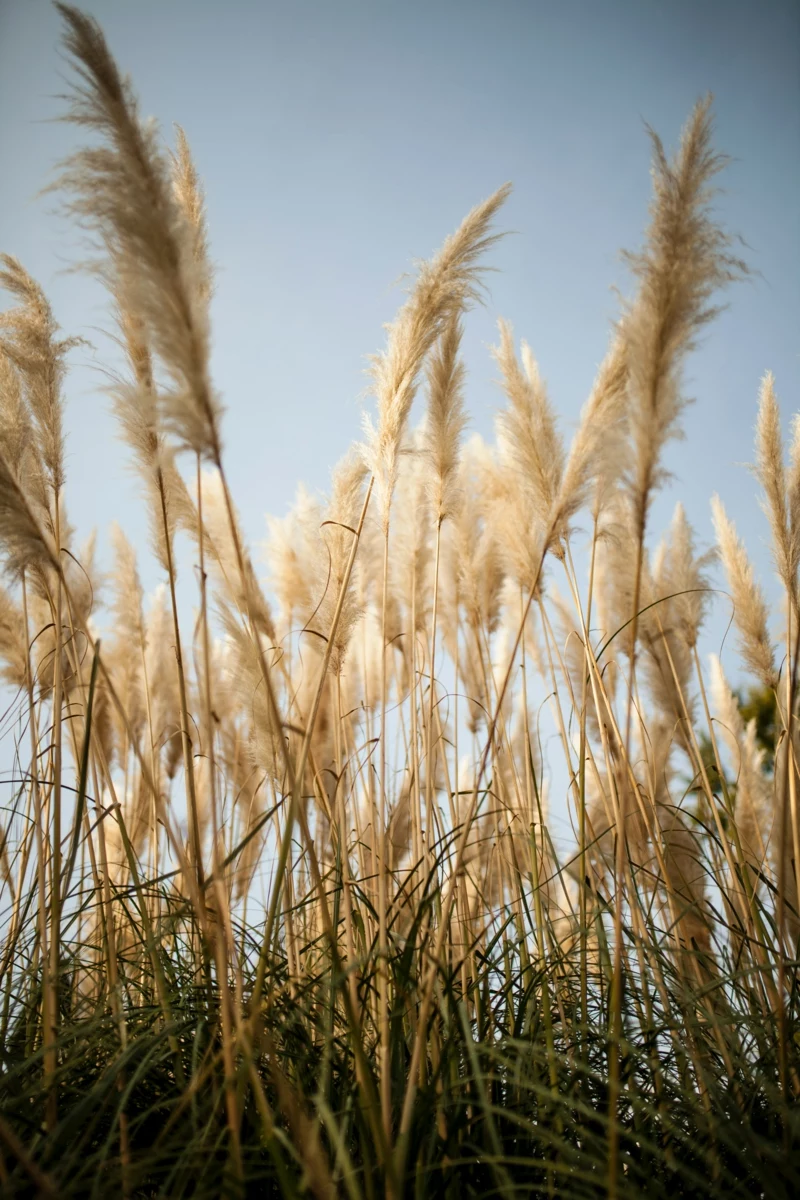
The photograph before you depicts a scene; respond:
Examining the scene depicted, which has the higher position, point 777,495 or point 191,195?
point 191,195

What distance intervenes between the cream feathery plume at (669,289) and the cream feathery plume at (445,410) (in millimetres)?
923

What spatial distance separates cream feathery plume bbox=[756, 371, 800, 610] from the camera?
197 cm

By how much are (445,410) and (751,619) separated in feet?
4.86

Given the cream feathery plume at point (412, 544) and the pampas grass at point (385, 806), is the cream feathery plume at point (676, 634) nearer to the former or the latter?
the pampas grass at point (385, 806)

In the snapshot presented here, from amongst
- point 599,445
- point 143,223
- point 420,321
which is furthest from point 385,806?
point 143,223

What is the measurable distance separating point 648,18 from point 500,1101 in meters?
8.14

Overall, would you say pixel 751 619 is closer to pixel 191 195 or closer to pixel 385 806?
pixel 385 806

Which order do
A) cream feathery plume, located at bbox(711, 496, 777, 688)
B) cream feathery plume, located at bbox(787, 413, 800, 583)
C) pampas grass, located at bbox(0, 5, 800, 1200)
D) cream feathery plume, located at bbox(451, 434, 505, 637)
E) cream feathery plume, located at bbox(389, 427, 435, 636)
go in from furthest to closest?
cream feathery plume, located at bbox(451, 434, 505, 637) < cream feathery plume, located at bbox(389, 427, 435, 636) < cream feathery plume, located at bbox(711, 496, 777, 688) < cream feathery plume, located at bbox(787, 413, 800, 583) < pampas grass, located at bbox(0, 5, 800, 1200)

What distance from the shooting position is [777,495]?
80.0 inches

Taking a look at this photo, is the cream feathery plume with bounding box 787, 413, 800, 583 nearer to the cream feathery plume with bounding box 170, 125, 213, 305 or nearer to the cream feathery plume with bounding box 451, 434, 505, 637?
the cream feathery plume with bounding box 451, 434, 505, 637

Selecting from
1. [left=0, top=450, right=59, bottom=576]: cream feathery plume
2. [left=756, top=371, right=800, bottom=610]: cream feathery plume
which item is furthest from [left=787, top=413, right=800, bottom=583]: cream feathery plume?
[left=0, top=450, right=59, bottom=576]: cream feathery plume

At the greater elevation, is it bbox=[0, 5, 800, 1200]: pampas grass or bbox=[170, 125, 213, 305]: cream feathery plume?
bbox=[170, 125, 213, 305]: cream feathery plume

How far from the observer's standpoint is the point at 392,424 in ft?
6.04

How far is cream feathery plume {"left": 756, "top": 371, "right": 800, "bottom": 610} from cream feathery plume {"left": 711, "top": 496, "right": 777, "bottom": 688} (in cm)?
52
